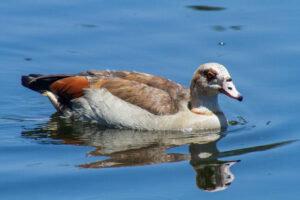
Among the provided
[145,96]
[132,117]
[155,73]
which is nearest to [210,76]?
[145,96]

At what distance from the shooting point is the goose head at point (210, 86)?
42.3 feet

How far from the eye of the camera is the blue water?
10.7m

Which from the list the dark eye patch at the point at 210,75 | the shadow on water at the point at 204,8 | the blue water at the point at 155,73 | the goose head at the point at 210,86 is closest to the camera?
the blue water at the point at 155,73

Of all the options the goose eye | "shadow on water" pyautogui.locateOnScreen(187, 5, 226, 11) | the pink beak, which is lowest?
the pink beak

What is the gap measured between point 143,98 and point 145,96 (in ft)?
0.18

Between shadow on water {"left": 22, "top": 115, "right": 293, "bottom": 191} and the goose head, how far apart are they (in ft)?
2.23

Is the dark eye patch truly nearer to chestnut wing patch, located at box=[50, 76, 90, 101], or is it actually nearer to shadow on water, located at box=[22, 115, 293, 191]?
shadow on water, located at box=[22, 115, 293, 191]

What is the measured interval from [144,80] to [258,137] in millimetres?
2531

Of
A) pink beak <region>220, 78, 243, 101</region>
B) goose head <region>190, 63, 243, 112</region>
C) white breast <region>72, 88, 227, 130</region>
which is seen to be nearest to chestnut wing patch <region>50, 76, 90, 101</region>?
white breast <region>72, 88, 227, 130</region>

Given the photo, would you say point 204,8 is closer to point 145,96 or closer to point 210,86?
point 210,86

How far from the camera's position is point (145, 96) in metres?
13.1

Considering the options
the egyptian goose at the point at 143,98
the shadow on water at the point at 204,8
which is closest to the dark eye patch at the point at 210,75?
the egyptian goose at the point at 143,98

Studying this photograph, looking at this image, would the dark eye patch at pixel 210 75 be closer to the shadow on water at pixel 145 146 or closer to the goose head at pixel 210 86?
the goose head at pixel 210 86

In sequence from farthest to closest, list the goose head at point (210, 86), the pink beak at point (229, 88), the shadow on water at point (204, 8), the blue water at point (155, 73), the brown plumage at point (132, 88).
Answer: the shadow on water at point (204, 8)
the brown plumage at point (132, 88)
the goose head at point (210, 86)
the pink beak at point (229, 88)
the blue water at point (155, 73)
